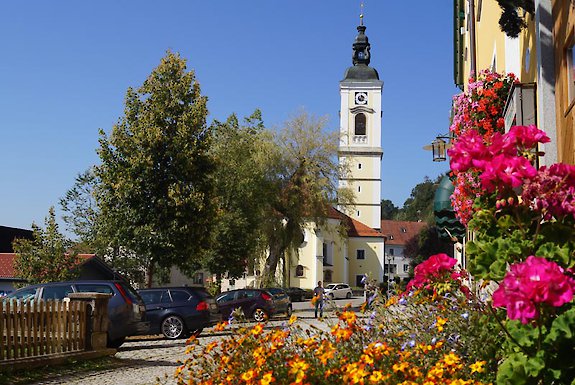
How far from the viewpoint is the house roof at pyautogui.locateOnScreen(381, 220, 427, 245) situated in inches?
4715

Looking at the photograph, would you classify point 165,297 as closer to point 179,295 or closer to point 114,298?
point 179,295

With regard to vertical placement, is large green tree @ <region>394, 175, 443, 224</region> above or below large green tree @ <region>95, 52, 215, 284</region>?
above

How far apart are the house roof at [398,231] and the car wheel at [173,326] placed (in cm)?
9909

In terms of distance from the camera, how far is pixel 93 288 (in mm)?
17812

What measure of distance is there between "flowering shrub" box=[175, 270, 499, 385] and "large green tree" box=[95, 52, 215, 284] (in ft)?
70.8

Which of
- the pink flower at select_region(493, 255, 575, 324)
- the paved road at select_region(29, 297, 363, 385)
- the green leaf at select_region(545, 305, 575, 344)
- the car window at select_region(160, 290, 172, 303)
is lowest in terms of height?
the paved road at select_region(29, 297, 363, 385)

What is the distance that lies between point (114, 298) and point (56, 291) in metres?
1.51

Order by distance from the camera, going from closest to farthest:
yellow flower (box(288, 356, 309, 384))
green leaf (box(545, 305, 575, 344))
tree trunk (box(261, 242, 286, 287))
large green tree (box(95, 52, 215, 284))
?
green leaf (box(545, 305, 575, 344)), yellow flower (box(288, 356, 309, 384)), large green tree (box(95, 52, 215, 284)), tree trunk (box(261, 242, 286, 287))

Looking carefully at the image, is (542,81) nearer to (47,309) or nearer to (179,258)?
(47,309)

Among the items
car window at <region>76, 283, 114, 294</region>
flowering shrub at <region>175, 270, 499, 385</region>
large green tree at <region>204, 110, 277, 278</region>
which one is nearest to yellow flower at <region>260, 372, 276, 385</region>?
flowering shrub at <region>175, 270, 499, 385</region>

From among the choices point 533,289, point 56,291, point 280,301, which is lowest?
point 280,301

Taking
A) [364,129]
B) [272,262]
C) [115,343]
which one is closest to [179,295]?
[115,343]

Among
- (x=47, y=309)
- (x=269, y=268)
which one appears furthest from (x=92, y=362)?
(x=269, y=268)

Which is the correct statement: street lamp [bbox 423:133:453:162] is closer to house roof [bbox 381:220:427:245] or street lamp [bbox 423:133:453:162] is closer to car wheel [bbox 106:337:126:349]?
car wheel [bbox 106:337:126:349]
